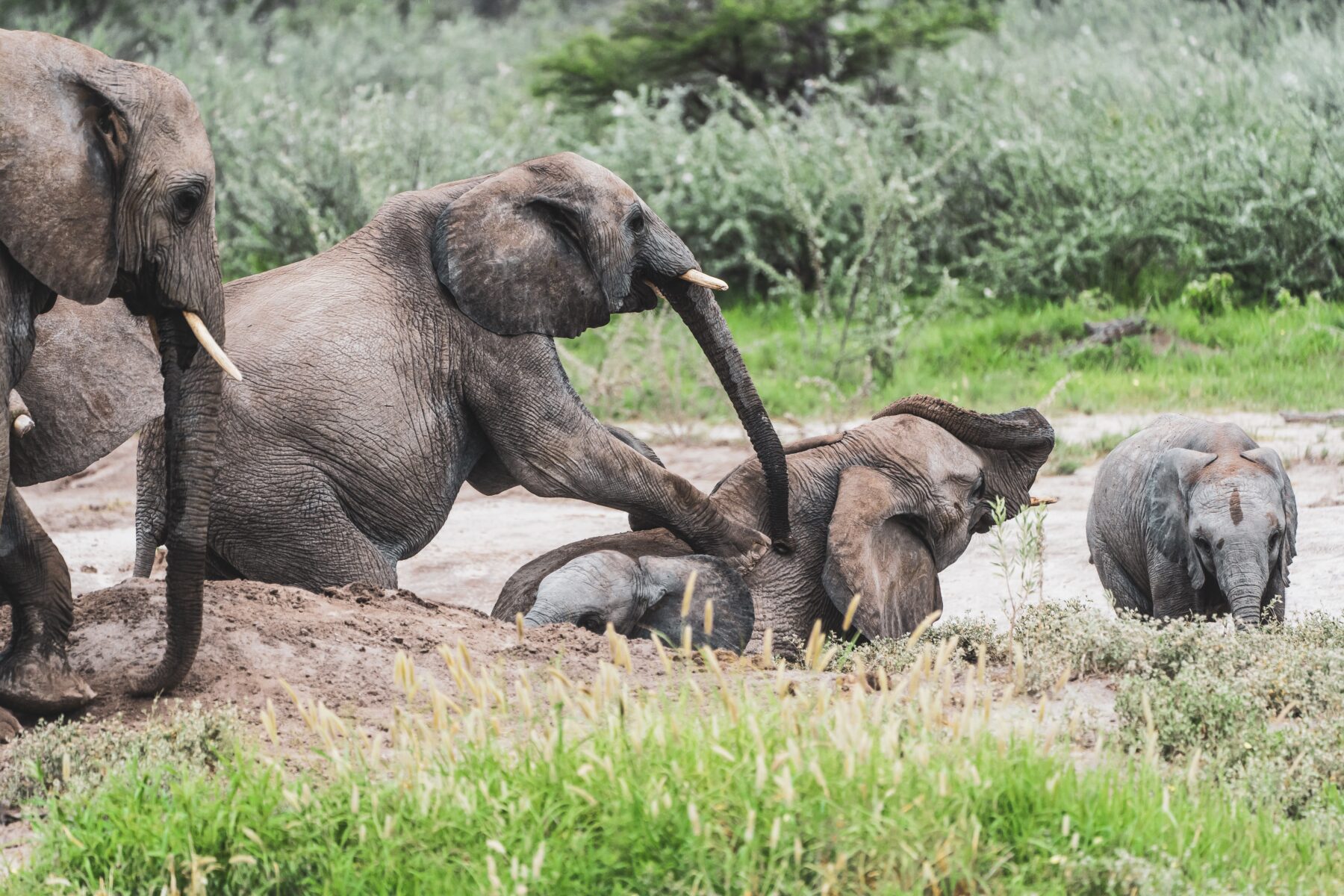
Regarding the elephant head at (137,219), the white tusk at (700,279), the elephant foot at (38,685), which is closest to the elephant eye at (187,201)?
the elephant head at (137,219)

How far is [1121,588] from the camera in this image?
23.1ft

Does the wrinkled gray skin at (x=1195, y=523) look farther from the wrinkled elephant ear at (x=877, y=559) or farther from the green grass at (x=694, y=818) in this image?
the green grass at (x=694, y=818)

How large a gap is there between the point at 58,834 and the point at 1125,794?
2243mm

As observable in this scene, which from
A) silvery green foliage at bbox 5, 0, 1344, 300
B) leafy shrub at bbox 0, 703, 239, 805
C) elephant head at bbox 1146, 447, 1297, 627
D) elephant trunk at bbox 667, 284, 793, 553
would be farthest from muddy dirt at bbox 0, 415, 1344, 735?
silvery green foliage at bbox 5, 0, 1344, 300

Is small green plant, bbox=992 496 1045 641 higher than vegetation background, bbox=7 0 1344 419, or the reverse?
vegetation background, bbox=7 0 1344 419

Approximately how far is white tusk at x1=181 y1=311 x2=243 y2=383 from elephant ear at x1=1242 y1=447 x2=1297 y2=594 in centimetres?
355

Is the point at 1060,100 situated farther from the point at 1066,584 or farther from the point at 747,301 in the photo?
the point at 1066,584

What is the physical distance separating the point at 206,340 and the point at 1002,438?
11.0 ft

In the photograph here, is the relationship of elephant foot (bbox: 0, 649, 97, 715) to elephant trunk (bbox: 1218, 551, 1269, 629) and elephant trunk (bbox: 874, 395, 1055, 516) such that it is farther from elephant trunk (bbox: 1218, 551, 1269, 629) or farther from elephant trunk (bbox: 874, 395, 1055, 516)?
elephant trunk (bbox: 1218, 551, 1269, 629)

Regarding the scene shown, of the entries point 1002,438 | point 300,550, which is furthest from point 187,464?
point 1002,438

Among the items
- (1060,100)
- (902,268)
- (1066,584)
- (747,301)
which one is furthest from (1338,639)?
(1060,100)

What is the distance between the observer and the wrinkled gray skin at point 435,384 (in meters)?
6.16

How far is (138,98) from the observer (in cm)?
461

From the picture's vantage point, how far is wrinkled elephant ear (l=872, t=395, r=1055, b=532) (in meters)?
6.96
